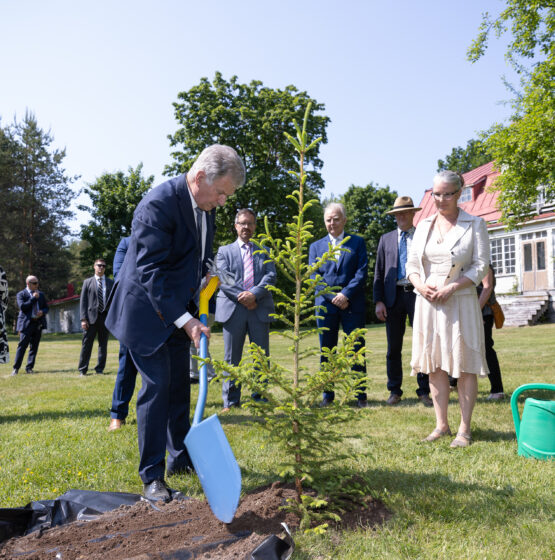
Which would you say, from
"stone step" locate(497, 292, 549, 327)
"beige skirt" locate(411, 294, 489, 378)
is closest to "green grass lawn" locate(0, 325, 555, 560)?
"beige skirt" locate(411, 294, 489, 378)

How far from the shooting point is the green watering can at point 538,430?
3586 millimetres

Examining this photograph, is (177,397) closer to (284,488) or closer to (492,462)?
(284,488)

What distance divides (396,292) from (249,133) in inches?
993

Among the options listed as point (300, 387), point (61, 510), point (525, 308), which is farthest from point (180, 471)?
point (525, 308)

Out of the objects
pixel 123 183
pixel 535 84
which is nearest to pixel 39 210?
pixel 123 183

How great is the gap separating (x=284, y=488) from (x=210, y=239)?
1746 millimetres

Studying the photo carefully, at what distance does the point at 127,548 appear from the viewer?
2.37 m

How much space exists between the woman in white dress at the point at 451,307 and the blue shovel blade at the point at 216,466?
2279 mm

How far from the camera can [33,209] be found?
143 ft

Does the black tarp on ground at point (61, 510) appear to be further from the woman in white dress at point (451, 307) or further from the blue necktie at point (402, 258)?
the blue necktie at point (402, 258)

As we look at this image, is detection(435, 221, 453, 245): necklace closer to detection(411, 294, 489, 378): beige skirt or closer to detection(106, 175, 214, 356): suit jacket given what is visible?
detection(411, 294, 489, 378): beige skirt

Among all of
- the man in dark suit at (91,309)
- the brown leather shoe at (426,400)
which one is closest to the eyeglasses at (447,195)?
the brown leather shoe at (426,400)

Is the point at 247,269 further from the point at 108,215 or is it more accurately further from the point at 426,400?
the point at 108,215

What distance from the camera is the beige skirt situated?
409 cm
